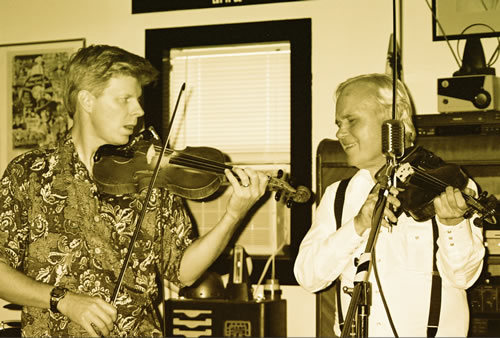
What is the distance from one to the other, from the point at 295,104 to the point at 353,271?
1.25 metres

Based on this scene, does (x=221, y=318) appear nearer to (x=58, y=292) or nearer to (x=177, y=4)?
(x=58, y=292)

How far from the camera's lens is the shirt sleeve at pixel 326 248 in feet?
7.87

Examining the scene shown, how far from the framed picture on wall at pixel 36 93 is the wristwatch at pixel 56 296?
70.0 inches

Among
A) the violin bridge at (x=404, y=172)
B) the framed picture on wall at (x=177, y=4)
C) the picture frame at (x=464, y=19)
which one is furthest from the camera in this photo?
the framed picture on wall at (x=177, y=4)

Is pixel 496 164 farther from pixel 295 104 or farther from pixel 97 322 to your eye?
pixel 97 322

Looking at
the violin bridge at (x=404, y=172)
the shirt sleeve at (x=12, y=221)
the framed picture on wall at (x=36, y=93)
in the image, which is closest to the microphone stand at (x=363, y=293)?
the violin bridge at (x=404, y=172)

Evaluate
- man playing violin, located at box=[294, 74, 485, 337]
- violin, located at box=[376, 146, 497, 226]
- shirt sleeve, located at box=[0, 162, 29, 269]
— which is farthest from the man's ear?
violin, located at box=[376, 146, 497, 226]

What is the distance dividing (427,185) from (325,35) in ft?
Result: 5.12

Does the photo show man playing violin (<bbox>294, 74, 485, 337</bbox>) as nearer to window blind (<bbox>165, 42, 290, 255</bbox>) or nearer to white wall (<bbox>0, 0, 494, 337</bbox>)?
white wall (<bbox>0, 0, 494, 337</bbox>)

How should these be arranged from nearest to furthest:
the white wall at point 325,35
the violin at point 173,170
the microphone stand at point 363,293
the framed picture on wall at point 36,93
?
the microphone stand at point 363,293 < the violin at point 173,170 < the white wall at point 325,35 < the framed picture on wall at point 36,93

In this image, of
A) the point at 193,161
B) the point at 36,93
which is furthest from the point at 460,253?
the point at 36,93

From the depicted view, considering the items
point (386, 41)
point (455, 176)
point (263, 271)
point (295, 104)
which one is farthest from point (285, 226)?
point (455, 176)

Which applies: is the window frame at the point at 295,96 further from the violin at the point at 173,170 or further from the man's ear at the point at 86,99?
the man's ear at the point at 86,99

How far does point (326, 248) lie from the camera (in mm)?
2473
